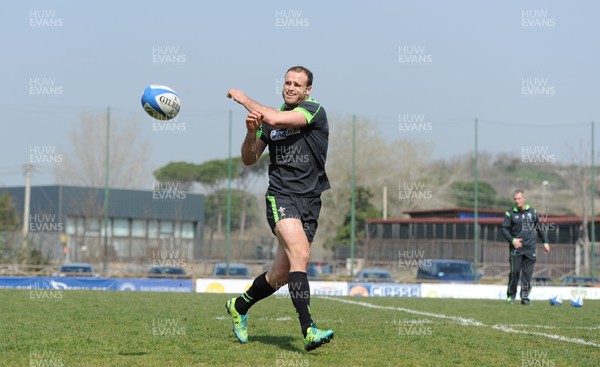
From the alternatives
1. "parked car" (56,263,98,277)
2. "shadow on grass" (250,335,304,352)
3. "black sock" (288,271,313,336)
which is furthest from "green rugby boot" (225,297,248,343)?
"parked car" (56,263,98,277)

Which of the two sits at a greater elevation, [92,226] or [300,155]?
[300,155]

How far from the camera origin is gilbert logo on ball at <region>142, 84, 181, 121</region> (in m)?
6.86

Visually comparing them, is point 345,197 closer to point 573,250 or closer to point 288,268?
point 573,250

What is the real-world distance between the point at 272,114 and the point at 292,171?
559 millimetres

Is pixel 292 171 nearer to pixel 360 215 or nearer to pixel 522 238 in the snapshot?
pixel 522 238

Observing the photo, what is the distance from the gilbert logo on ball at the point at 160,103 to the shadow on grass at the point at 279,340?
199cm

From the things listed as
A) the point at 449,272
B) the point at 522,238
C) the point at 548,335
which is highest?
the point at 522,238

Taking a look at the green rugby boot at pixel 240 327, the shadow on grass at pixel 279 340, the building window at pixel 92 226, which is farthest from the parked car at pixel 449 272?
the green rugby boot at pixel 240 327

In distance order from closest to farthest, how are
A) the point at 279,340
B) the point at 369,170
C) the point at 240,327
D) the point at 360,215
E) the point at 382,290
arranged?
the point at 240,327 → the point at 279,340 → the point at 382,290 → the point at 360,215 → the point at 369,170

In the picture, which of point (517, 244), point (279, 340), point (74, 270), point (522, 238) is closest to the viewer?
point (279, 340)

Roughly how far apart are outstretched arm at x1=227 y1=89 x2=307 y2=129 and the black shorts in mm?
576

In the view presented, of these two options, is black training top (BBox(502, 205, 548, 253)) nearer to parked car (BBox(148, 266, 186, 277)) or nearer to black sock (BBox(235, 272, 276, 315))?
black sock (BBox(235, 272, 276, 315))

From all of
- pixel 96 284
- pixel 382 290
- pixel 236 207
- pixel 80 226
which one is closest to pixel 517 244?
pixel 382 290

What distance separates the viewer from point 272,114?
593cm
